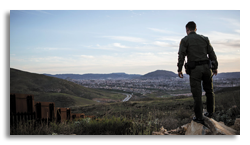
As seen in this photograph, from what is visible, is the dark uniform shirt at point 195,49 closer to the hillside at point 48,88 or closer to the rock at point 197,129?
the rock at point 197,129

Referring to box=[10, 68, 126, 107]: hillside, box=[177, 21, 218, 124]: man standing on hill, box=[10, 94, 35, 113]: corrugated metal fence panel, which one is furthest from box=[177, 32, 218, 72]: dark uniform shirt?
box=[10, 68, 126, 107]: hillside

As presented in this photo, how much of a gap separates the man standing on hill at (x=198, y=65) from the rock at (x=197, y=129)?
0.39ft

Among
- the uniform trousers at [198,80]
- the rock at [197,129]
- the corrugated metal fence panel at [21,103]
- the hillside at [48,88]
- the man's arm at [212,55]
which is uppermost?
the man's arm at [212,55]

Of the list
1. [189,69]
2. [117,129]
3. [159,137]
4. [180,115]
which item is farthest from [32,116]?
[180,115]

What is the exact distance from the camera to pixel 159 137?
450cm

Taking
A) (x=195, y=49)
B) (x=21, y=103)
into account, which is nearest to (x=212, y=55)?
(x=195, y=49)

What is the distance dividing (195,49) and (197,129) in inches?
80.5

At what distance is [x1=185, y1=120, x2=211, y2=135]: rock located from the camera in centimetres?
448

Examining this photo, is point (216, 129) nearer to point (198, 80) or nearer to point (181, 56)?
point (198, 80)

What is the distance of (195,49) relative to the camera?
4.73 meters

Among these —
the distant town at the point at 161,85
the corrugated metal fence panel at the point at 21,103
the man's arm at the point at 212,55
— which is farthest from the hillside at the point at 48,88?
the man's arm at the point at 212,55

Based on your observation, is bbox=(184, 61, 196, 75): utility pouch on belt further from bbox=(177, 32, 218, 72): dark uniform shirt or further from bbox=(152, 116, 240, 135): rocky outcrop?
bbox=(152, 116, 240, 135): rocky outcrop

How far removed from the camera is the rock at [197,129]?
14.7 feet

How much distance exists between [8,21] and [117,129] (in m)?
4.60
